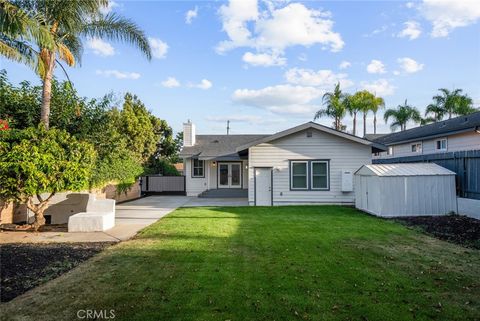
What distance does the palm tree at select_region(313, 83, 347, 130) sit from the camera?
2877 centimetres

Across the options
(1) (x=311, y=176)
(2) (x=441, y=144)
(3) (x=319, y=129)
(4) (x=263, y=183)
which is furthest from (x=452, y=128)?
(4) (x=263, y=183)

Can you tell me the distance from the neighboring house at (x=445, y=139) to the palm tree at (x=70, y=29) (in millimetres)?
13649

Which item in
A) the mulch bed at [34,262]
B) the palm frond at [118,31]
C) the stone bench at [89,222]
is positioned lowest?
the mulch bed at [34,262]

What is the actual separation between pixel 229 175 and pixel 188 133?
199 inches

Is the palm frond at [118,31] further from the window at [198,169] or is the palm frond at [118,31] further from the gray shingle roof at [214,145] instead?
the window at [198,169]

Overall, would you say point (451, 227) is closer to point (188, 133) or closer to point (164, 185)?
point (188, 133)

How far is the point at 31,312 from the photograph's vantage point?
3799mm

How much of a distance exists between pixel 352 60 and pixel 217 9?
7920 millimetres

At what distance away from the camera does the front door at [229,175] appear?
2233 cm

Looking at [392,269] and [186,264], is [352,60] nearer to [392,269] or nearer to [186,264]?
[392,269]

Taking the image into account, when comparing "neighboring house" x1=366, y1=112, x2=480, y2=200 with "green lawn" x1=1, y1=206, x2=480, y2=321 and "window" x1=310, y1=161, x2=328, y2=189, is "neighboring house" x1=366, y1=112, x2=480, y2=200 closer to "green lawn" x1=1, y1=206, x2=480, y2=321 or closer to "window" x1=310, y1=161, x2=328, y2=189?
"window" x1=310, y1=161, x2=328, y2=189

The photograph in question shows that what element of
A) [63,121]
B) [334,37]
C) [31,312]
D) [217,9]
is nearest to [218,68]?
[217,9]

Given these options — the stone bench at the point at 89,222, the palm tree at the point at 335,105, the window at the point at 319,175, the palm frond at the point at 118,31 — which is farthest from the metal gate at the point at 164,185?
the stone bench at the point at 89,222

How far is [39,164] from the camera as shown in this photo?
8.78m
